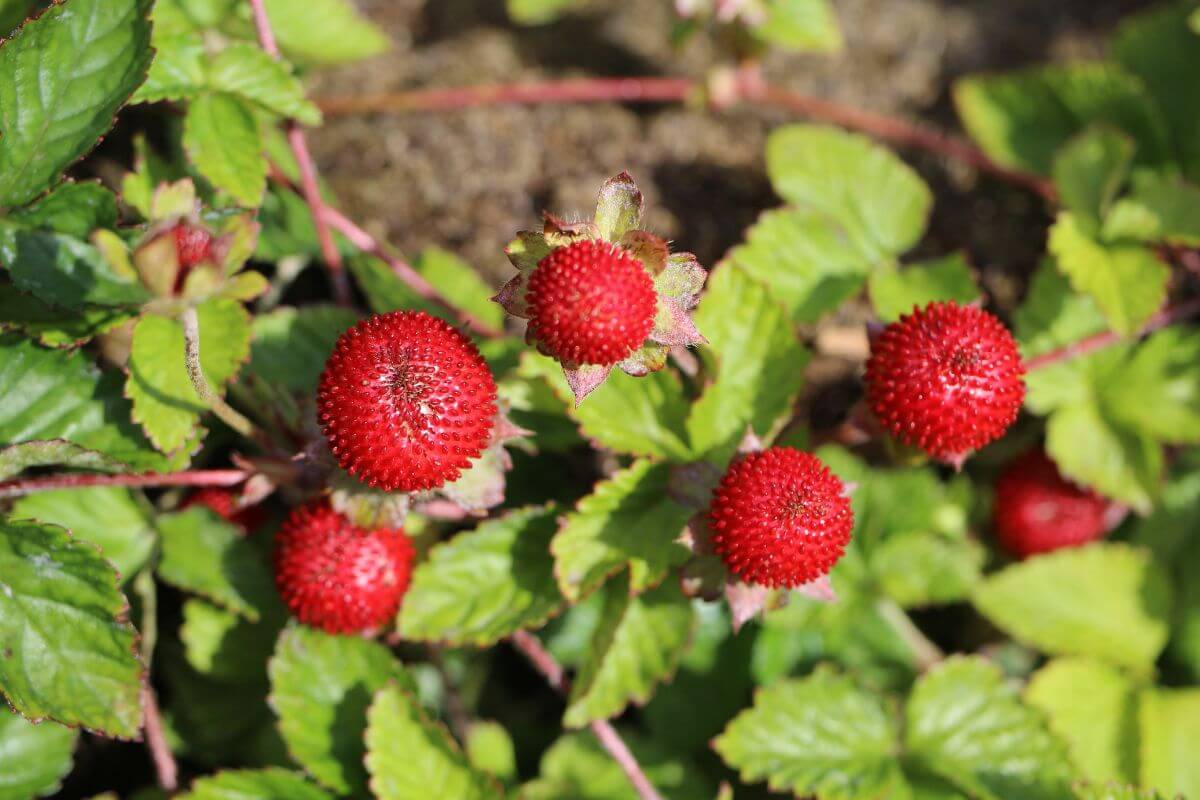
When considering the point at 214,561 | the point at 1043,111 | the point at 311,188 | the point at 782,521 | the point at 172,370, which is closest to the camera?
the point at 782,521

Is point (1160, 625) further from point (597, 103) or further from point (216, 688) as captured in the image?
point (216, 688)

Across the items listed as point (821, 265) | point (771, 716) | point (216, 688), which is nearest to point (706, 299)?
point (821, 265)

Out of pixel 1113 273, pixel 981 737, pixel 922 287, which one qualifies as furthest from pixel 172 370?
pixel 1113 273

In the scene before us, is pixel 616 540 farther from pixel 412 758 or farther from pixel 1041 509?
pixel 1041 509

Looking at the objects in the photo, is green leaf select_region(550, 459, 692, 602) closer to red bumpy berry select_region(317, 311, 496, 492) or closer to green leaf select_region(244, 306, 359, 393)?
red bumpy berry select_region(317, 311, 496, 492)

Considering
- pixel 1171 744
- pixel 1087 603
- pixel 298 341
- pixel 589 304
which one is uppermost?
pixel 589 304

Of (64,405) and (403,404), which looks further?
(64,405)

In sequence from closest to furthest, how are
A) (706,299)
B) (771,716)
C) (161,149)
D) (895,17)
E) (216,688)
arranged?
(706,299), (771,716), (216,688), (161,149), (895,17)
